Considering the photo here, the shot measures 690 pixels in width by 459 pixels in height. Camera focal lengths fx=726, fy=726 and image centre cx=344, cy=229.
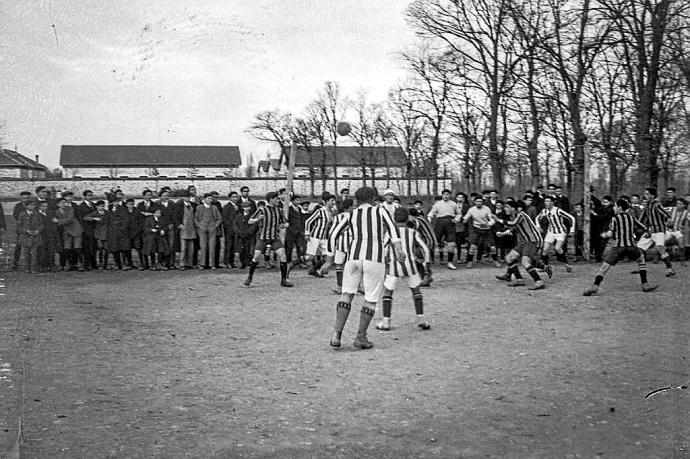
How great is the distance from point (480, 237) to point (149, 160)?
2724 inches

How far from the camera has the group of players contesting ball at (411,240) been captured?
8.62m

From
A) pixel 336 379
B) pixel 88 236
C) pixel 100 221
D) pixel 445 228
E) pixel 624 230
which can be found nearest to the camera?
pixel 336 379

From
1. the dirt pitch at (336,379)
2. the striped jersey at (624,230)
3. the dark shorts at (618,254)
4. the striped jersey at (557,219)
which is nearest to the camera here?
the dirt pitch at (336,379)

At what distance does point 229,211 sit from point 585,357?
1254cm

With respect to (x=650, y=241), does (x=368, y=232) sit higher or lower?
higher

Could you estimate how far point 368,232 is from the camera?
28.4 feet

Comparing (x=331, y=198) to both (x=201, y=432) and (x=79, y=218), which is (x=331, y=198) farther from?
(x=201, y=432)

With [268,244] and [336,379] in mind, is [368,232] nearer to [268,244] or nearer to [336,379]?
[336,379]

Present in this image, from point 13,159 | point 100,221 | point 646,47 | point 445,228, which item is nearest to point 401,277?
point 13,159

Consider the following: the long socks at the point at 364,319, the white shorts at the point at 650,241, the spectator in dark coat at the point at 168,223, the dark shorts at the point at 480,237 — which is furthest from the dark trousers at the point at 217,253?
the long socks at the point at 364,319

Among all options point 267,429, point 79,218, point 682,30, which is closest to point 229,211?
point 79,218

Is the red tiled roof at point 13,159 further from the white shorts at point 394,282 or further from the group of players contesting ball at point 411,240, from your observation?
the white shorts at point 394,282

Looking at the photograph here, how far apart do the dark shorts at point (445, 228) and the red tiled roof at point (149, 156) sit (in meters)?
65.2

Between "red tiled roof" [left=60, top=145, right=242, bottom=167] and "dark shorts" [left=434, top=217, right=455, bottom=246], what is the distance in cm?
6522
